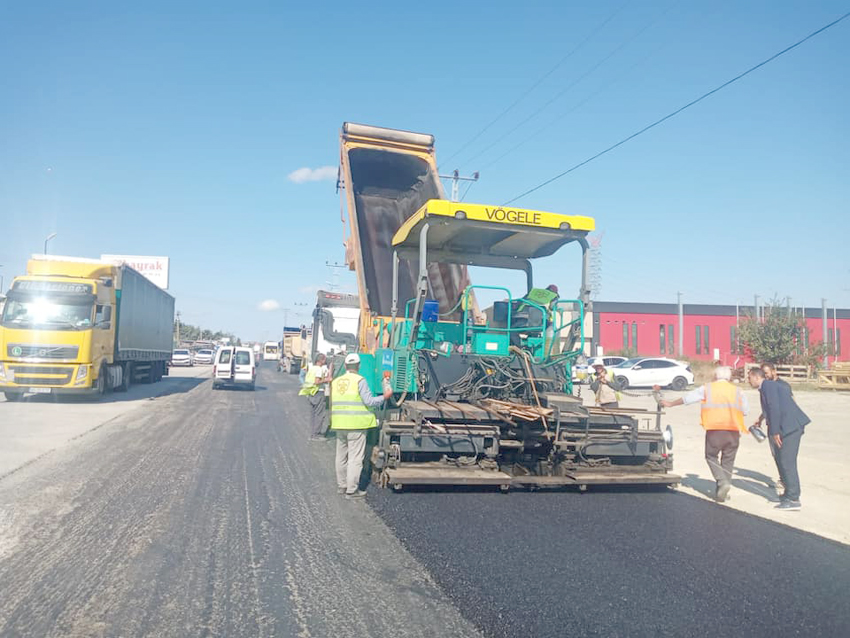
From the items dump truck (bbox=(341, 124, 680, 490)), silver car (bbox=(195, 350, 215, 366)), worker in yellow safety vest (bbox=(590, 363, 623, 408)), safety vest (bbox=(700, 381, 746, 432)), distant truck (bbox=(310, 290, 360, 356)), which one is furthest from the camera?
silver car (bbox=(195, 350, 215, 366))

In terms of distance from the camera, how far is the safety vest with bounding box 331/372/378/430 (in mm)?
6906

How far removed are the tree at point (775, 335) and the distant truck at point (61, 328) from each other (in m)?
29.4

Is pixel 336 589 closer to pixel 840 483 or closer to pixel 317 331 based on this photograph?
pixel 840 483

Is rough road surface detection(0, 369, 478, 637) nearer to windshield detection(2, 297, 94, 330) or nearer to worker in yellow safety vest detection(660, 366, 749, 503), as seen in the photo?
worker in yellow safety vest detection(660, 366, 749, 503)

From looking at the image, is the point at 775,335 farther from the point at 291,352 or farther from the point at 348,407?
the point at 348,407

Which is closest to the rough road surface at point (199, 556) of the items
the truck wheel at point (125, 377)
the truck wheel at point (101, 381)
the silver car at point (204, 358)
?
the truck wheel at point (101, 381)

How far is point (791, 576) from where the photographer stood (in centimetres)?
470

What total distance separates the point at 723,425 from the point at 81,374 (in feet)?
49.1

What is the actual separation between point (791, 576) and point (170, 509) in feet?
17.3

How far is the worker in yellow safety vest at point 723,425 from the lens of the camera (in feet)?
22.9

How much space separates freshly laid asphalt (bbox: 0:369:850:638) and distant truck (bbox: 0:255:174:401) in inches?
365

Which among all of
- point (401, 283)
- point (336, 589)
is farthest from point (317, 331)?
point (336, 589)

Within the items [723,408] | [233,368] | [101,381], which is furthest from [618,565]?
[233,368]

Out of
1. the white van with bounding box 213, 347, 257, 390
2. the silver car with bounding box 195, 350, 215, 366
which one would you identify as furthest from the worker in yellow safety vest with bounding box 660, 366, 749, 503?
the silver car with bounding box 195, 350, 215, 366
